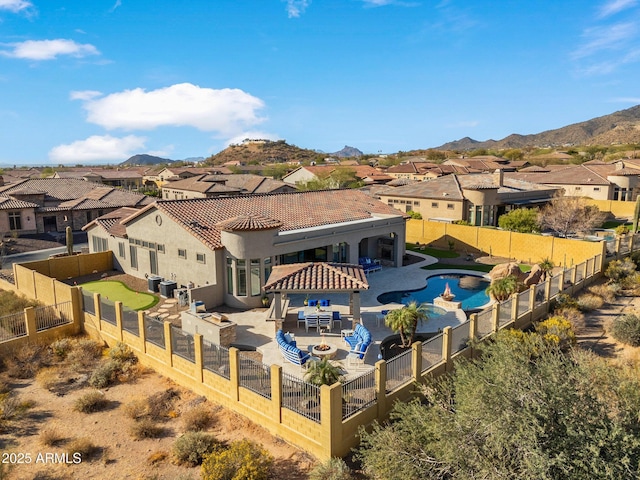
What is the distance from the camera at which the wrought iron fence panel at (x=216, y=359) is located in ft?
46.2

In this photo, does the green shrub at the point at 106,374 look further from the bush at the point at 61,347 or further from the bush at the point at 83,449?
the bush at the point at 83,449

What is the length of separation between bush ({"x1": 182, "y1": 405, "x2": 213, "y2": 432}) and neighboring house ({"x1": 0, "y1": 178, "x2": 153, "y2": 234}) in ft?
135

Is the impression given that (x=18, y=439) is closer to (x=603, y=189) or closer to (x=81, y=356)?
(x=81, y=356)

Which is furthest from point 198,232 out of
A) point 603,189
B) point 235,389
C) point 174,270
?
point 603,189

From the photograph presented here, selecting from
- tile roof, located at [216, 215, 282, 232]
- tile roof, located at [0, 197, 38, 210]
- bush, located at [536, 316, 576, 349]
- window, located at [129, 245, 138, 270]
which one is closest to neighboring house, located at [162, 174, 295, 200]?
tile roof, located at [0, 197, 38, 210]

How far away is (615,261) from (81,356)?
29.9 meters

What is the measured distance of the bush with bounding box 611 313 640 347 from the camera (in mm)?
18656

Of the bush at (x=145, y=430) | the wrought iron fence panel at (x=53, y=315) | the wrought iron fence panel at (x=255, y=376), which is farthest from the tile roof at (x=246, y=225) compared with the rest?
the bush at (x=145, y=430)

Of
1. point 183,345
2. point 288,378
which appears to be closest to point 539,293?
point 288,378

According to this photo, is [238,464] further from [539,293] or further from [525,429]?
[539,293]

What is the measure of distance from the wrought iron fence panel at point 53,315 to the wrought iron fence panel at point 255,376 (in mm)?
10848

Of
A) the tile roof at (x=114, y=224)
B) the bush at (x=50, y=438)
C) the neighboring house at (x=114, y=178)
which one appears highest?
the neighboring house at (x=114, y=178)

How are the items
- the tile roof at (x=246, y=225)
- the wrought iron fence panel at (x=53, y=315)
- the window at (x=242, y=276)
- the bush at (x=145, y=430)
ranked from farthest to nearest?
the window at (x=242, y=276)
the tile roof at (x=246, y=225)
the wrought iron fence panel at (x=53, y=315)
the bush at (x=145, y=430)

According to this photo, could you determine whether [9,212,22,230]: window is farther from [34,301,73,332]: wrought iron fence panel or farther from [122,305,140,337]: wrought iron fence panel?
[122,305,140,337]: wrought iron fence panel
